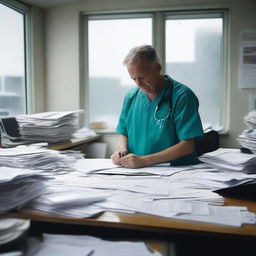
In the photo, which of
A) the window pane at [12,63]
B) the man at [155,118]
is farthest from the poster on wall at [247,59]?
the window pane at [12,63]

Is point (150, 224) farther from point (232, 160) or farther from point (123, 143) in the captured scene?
point (123, 143)

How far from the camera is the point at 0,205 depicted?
0.87 m

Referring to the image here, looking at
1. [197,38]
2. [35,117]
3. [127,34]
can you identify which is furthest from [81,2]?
[35,117]

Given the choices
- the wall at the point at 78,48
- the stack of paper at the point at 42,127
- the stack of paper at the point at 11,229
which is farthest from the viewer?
the wall at the point at 78,48

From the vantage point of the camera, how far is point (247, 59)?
3.05 m

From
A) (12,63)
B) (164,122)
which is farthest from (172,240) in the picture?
(12,63)

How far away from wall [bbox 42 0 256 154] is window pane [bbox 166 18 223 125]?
0.55ft

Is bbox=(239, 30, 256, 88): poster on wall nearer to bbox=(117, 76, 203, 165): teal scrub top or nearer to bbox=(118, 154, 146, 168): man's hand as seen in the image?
bbox=(117, 76, 203, 165): teal scrub top

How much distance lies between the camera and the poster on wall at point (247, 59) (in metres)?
3.03

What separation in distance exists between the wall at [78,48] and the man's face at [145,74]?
162cm

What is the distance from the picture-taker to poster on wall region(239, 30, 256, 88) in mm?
3026

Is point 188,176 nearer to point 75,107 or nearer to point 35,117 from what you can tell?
point 35,117

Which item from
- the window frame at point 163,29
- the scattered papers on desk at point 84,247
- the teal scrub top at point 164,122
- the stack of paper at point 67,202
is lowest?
the scattered papers on desk at point 84,247

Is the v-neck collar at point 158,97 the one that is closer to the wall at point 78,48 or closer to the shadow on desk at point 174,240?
the shadow on desk at point 174,240
